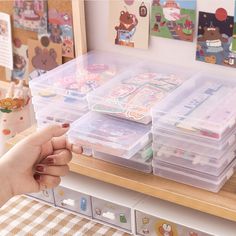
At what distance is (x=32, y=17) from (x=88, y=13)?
0.53ft

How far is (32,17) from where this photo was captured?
4.58ft

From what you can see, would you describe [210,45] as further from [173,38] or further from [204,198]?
[204,198]

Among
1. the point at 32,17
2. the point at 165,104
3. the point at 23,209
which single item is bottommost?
the point at 23,209

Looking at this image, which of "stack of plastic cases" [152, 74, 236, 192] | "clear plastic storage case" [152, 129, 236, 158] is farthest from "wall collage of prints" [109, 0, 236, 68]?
"clear plastic storage case" [152, 129, 236, 158]

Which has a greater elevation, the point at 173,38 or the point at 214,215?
the point at 173,38

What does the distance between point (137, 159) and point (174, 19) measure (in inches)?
12.5

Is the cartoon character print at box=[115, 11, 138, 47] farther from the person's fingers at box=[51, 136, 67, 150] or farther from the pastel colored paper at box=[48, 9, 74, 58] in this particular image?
the person's fingers at box=[51, 136, 67, 150]

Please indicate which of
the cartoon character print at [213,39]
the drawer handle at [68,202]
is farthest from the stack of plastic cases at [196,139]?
the drawer handle at [68,202]

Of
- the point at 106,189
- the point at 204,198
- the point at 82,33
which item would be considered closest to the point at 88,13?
the point at 82,33

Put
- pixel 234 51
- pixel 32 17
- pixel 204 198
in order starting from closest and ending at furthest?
pixel 204 198, pixel 234 51, pixel 32 17

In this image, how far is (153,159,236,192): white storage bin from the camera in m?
1.05

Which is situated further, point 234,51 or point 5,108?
point 5,108

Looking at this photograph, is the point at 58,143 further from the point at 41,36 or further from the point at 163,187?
the point at 41,36

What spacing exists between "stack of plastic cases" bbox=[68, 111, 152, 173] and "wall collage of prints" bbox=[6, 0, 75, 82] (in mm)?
288
